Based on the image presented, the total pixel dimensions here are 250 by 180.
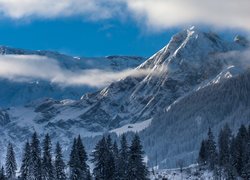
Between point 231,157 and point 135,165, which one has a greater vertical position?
point 231,157

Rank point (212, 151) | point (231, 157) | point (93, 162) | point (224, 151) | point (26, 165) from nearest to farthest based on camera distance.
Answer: point (93, 162) → point (26, 165) → point (231, 157) → point (224, 151) → point (212, 151)

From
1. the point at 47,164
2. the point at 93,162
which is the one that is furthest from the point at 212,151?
the point at 47,164

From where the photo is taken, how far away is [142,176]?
382 ft

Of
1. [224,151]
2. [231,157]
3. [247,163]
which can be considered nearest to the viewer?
[247,163]

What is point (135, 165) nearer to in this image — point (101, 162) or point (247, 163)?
point (101, 162)

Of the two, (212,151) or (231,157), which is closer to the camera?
(231,157)

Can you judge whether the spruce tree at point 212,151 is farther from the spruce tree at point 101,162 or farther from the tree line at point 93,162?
the spruce tree at point 101,162

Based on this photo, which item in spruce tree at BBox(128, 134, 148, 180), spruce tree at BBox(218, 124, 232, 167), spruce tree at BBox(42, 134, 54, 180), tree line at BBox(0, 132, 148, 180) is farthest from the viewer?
spruce tree at BBox(218, 124, 232, 167)

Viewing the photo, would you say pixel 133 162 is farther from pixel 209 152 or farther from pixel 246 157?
pixel 209 152

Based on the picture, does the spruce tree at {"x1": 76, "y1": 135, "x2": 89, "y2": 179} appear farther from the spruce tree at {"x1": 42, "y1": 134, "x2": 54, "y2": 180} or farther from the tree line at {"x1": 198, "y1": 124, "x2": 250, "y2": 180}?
the tree line at {"x1": 198, "y1": 124, "x2": 250, "y2": 180}

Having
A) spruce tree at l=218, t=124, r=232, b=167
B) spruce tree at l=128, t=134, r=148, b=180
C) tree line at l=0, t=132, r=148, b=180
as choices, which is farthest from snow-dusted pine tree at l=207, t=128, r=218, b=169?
spruce tree at l=128, t=134, r=148, b=180

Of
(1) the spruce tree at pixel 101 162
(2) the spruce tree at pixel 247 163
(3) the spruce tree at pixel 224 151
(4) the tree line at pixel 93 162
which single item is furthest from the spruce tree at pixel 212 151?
(1) the spruce tree at pixel 101 162

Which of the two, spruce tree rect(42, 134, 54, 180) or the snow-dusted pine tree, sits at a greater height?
the snow-dusted pine tree

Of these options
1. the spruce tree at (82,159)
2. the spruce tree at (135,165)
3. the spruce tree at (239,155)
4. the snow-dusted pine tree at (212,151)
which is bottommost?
the spruce tree at (135,165)
